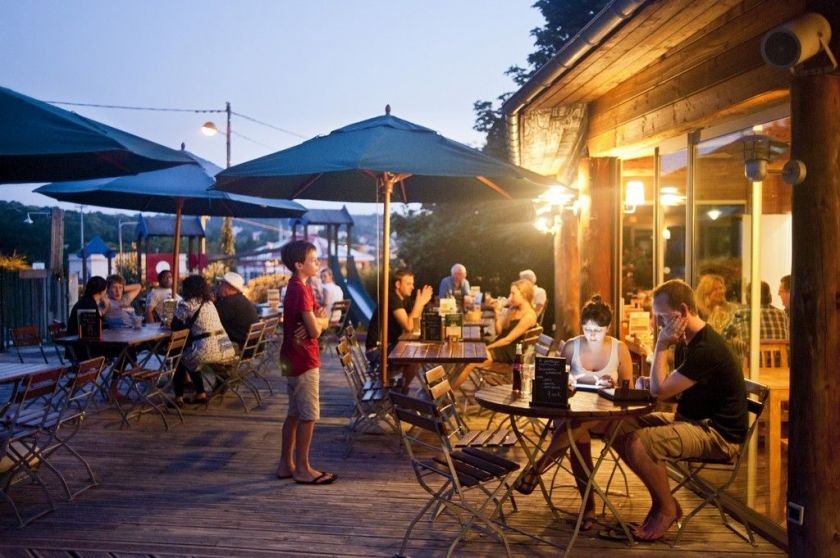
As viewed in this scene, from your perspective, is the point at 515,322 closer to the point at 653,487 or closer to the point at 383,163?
the point at 383,163

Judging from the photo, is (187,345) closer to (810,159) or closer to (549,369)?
(549,369)

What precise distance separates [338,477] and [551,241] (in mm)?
13165

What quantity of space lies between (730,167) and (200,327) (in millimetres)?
4976

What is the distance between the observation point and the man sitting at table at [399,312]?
782 centimetres

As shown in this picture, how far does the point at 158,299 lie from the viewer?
10125 mm

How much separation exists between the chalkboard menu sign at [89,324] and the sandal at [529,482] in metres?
4.55

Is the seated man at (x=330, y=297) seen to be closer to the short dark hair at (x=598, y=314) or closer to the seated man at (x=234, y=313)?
the seated man at (x=234, y=313)

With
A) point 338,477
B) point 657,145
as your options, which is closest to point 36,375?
point 338,477

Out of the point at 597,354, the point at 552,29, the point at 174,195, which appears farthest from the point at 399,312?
the point at 552,29

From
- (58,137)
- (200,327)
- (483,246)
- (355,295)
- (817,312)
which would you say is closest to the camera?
(817,312)

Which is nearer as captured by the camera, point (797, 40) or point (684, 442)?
point (797, 40)

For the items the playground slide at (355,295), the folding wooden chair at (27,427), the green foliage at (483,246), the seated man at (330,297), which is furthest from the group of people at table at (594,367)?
the green foliage at (483,246)

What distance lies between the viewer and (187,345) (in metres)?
7.80

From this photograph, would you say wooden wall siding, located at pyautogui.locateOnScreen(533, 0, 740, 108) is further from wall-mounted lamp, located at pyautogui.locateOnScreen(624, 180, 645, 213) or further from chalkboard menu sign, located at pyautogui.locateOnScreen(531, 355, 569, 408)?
chalkboard menu sign, located at pyautogui.locateOnScreen(531, 355, 569, 408)
